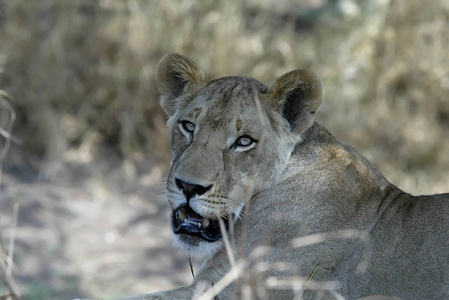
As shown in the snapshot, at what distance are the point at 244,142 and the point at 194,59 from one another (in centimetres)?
539

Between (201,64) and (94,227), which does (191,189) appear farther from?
(201,64)

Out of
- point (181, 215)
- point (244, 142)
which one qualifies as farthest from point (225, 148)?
point (181, 215)

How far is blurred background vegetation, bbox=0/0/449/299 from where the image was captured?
29.6ft

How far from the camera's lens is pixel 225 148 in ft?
12.4

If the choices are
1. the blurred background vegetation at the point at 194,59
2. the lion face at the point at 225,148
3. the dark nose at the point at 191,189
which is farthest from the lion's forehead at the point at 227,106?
the blurred background vegetation at the point at 194,59

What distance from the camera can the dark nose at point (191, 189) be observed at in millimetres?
3588

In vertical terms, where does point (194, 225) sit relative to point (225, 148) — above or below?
below

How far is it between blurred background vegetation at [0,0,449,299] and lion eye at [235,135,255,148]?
201 inches

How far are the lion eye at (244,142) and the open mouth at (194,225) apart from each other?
1.31 feet

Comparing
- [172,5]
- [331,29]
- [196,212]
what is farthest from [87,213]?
[196,212]

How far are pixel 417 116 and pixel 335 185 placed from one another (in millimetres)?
5878

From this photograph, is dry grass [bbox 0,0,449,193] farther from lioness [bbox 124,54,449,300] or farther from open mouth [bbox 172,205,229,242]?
open mouth [bbox 172,205,229,242]

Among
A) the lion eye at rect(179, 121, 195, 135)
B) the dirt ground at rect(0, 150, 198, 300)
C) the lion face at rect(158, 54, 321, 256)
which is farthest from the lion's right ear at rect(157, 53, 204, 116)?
the dirt ground at rect(0, 150, 198, 300)

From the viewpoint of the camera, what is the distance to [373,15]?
9211 millimetres
